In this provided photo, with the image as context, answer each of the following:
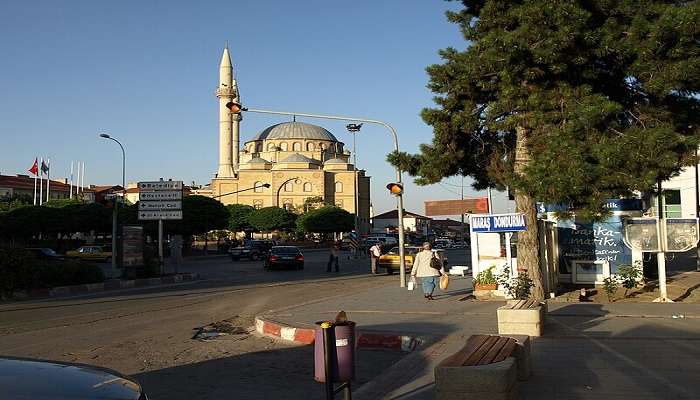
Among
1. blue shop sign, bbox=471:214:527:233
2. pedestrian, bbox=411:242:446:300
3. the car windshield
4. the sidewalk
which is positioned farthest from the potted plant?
the car windshield

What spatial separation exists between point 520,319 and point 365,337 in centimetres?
244

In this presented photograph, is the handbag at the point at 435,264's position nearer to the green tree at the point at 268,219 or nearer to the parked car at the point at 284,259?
the parked car at the point at 284,259

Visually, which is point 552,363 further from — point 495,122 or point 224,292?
point 224,292

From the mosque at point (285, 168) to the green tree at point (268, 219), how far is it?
15.1m

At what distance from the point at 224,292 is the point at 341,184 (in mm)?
103551

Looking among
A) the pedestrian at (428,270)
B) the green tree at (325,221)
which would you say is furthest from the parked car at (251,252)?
the green tree at (325,221)

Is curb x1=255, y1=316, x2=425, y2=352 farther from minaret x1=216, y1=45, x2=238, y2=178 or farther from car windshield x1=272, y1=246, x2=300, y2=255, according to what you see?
minaret x1=216, y1=45, x2=238, y2=178

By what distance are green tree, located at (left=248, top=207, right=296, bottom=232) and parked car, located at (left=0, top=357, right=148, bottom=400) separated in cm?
8523

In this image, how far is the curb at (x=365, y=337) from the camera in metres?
9.66

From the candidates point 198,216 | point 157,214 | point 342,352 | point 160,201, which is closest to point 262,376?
point 342,352

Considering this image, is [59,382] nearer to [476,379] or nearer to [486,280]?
[476,379]

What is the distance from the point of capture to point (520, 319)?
28.9ft

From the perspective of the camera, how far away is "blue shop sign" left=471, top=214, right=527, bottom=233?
1437cm

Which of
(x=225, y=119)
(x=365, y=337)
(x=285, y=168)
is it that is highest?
(x=225, y=119)
